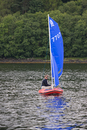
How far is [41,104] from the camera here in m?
33.6

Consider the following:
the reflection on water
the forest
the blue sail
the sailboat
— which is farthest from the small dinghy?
the forest

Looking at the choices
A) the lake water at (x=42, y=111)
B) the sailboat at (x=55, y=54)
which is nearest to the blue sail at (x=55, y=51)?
the sailboat at (x=55, y=54)

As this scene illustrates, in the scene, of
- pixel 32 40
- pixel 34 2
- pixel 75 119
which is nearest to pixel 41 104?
pixel 75 119

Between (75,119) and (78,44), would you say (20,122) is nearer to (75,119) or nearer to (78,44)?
(75,119)

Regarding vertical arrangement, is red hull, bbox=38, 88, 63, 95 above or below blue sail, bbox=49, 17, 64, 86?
below

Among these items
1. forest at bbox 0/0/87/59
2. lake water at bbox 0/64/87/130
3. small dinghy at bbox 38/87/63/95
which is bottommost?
forest at bbox 0/0/87/59

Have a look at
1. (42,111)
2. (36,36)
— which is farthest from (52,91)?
(36,36)

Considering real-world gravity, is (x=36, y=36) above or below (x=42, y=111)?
below

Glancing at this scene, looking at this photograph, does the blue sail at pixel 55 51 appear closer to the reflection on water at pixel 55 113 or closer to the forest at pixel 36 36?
the reflection on water at pixel 55 113

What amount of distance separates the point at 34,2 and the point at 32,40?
4627 centimetres

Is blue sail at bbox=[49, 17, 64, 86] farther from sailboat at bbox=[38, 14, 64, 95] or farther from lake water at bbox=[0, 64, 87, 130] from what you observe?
lake water at bbox=[0, 64, 87, 130]


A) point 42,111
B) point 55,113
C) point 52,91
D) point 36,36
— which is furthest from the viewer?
point 36,36

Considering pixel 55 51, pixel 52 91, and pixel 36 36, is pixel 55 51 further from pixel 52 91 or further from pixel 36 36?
pixel 36 36

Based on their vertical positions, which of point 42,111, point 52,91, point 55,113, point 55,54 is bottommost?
point 52,91
